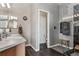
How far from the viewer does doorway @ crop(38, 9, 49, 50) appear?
5.82 feet

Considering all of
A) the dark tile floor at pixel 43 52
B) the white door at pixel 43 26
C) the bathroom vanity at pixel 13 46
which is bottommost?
the dark tile floor at pixel 43 52

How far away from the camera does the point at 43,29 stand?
1.79 meters

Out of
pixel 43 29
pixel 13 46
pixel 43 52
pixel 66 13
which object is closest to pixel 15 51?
pixel 13 46

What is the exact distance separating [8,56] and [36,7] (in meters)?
0.93

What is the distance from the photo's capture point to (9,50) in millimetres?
1666

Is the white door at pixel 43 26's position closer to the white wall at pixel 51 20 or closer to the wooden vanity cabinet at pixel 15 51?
the white wall at pixel 51 20

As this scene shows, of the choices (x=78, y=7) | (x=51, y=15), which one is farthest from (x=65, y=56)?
(x=78, y=7)

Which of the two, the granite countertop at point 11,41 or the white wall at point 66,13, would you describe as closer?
the granite countertop at point 11,41

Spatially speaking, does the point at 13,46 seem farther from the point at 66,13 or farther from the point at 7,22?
the point at 66,13

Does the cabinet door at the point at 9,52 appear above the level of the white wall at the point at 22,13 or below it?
below

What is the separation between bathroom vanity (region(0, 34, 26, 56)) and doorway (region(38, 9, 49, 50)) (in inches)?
11.6

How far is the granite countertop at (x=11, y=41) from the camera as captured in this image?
1.62 m

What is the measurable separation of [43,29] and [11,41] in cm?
56

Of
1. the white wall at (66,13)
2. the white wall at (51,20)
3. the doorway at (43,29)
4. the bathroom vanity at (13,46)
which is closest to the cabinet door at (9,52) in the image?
the bathroom vanity at (13,46)
